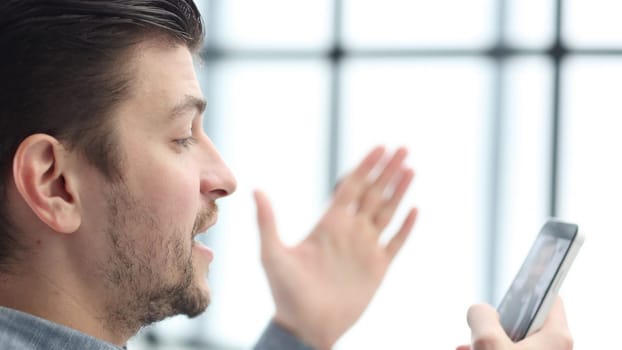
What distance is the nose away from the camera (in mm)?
1054

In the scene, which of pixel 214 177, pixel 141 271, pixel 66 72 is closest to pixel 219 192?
pixel 214 177

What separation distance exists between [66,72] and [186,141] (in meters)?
0.17

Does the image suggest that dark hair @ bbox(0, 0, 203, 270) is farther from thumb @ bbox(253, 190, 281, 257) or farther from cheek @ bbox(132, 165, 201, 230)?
thumb @ bbox(253, 190, 281, 257)

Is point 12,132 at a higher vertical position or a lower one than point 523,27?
lower

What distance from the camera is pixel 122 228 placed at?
3.24 ft

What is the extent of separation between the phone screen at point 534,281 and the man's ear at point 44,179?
0.56 metres

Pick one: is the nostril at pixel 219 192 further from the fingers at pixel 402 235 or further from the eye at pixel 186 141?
the fingers at pixel 402 235

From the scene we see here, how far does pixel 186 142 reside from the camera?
1040mm

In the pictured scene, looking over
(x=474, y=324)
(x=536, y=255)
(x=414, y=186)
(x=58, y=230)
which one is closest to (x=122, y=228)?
(x=58, y=230)

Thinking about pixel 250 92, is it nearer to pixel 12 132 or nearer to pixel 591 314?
pixel 591 314

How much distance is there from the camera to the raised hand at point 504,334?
998mm

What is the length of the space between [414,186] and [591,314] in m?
0.45

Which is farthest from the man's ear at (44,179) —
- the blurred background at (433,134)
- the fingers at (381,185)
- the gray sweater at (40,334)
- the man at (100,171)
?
the blurred background at (433,134)

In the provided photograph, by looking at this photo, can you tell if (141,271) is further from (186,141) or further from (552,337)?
(552,337)
